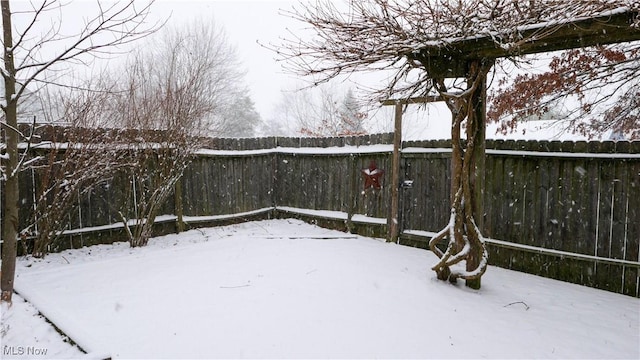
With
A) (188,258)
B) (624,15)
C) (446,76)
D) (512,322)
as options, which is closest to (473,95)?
(446,76)

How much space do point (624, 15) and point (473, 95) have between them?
1507 millimetres

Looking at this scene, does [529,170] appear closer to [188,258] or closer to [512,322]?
[512,322]

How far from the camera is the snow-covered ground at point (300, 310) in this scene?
328 centimetres

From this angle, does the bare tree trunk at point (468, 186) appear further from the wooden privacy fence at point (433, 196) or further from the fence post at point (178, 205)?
the fence post at point (178, 205)

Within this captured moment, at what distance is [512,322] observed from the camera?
12.7 ft

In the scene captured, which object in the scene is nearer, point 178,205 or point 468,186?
point 468,186

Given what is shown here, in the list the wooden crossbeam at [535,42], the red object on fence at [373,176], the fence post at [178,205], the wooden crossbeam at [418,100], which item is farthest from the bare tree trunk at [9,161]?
the red object on fence at [373,176]

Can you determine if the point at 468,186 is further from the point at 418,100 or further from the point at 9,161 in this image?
the point at 9,161

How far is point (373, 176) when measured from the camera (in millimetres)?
7234

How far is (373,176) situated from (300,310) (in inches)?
149

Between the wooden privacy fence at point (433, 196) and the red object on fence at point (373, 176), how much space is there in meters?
0.10

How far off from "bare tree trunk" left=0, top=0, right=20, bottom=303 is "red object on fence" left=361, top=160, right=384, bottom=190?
5.16 metres

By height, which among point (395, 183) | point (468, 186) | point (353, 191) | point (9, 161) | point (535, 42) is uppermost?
point (535, 42)

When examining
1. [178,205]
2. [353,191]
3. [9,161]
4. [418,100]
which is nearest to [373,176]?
[353,191]
